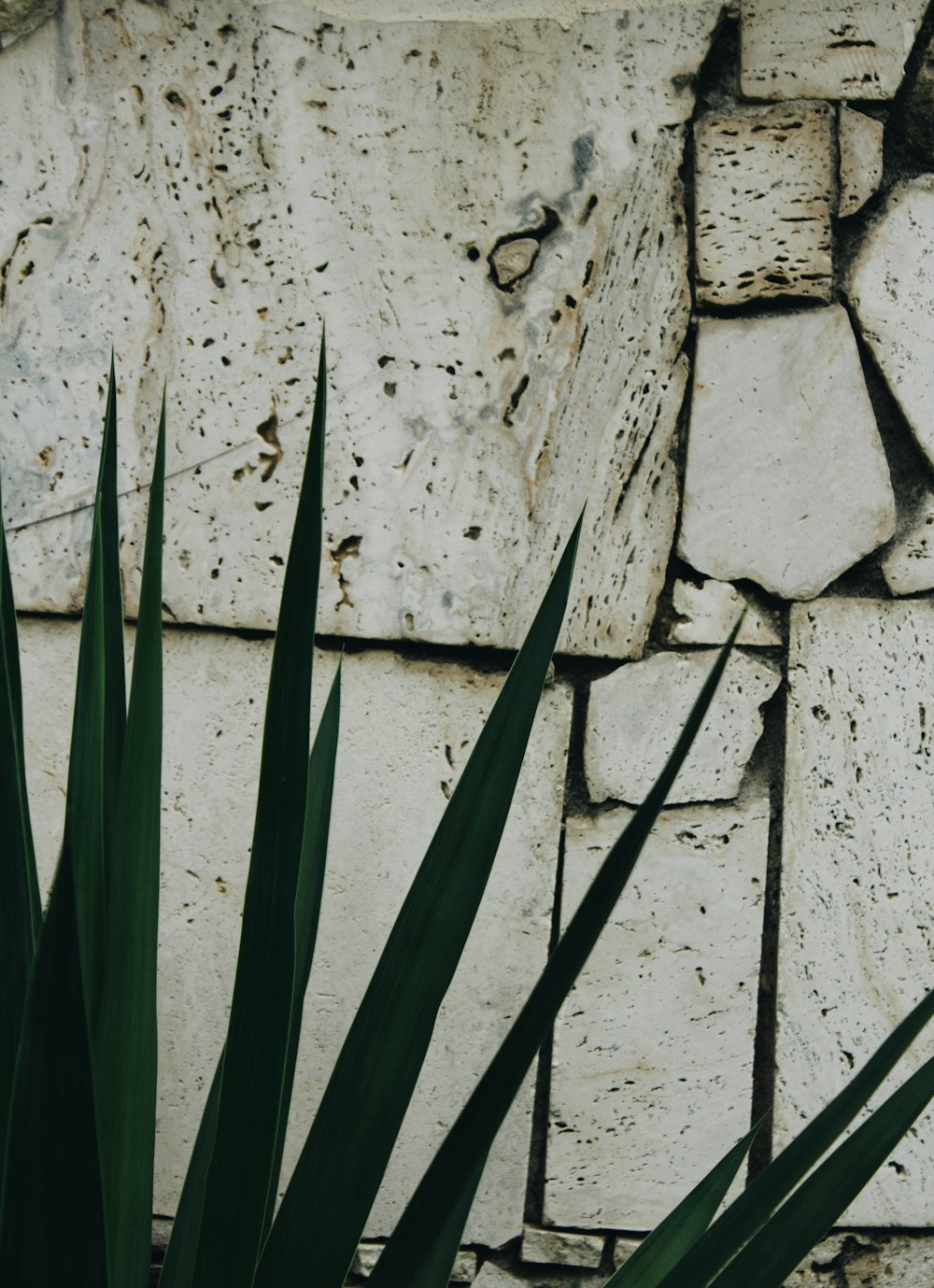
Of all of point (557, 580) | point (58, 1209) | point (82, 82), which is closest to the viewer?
point (58, 1209)

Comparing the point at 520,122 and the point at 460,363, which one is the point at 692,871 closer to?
the point at 460,363

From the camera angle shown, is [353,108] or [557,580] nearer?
[557,580]

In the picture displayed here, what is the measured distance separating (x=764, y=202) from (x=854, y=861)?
2.19ft

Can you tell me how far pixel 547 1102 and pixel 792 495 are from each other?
660 millimetres

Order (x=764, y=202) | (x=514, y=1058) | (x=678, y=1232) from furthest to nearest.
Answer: (x=764, y=202) → (x=678, y=1232) → (x=514, y=1058)

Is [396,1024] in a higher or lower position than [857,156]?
lower

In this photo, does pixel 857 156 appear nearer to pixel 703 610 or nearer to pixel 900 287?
pixel 900 287

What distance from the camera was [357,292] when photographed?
0.94 meters

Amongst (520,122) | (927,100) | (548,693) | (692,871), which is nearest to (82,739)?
(548,693)

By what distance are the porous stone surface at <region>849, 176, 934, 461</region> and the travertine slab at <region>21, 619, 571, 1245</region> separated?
48cm

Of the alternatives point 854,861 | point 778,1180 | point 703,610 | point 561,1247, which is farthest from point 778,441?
point 561,1247

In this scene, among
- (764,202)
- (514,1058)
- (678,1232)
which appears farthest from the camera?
(764,202)

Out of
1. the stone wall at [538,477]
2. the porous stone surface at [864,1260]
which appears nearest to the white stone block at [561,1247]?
the stone wall at [538,477]

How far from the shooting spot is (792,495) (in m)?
0.95
